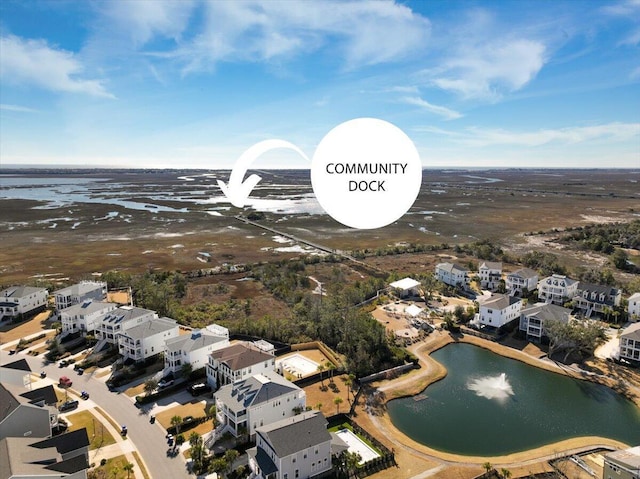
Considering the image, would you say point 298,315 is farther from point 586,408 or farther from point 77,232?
point 77,232

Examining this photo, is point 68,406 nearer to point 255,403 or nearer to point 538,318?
point 255,403

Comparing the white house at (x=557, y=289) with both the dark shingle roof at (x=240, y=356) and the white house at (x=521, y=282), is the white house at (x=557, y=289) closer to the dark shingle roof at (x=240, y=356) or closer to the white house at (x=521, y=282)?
the white house at (x=521, y=282)

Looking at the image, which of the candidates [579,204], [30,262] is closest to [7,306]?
[30,262]

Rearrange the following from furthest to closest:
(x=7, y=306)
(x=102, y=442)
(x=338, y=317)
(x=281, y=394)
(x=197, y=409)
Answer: (x=7, y=306)
(x=338, y=317)
(x=197, y=409)
(x=281, y=394)
(x=102, y=442)

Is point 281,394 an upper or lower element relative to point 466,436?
upper

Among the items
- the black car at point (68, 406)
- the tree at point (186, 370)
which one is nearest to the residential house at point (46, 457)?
the black car at point (68, 406)

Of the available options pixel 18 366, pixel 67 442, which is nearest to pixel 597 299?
pixel 67 442
